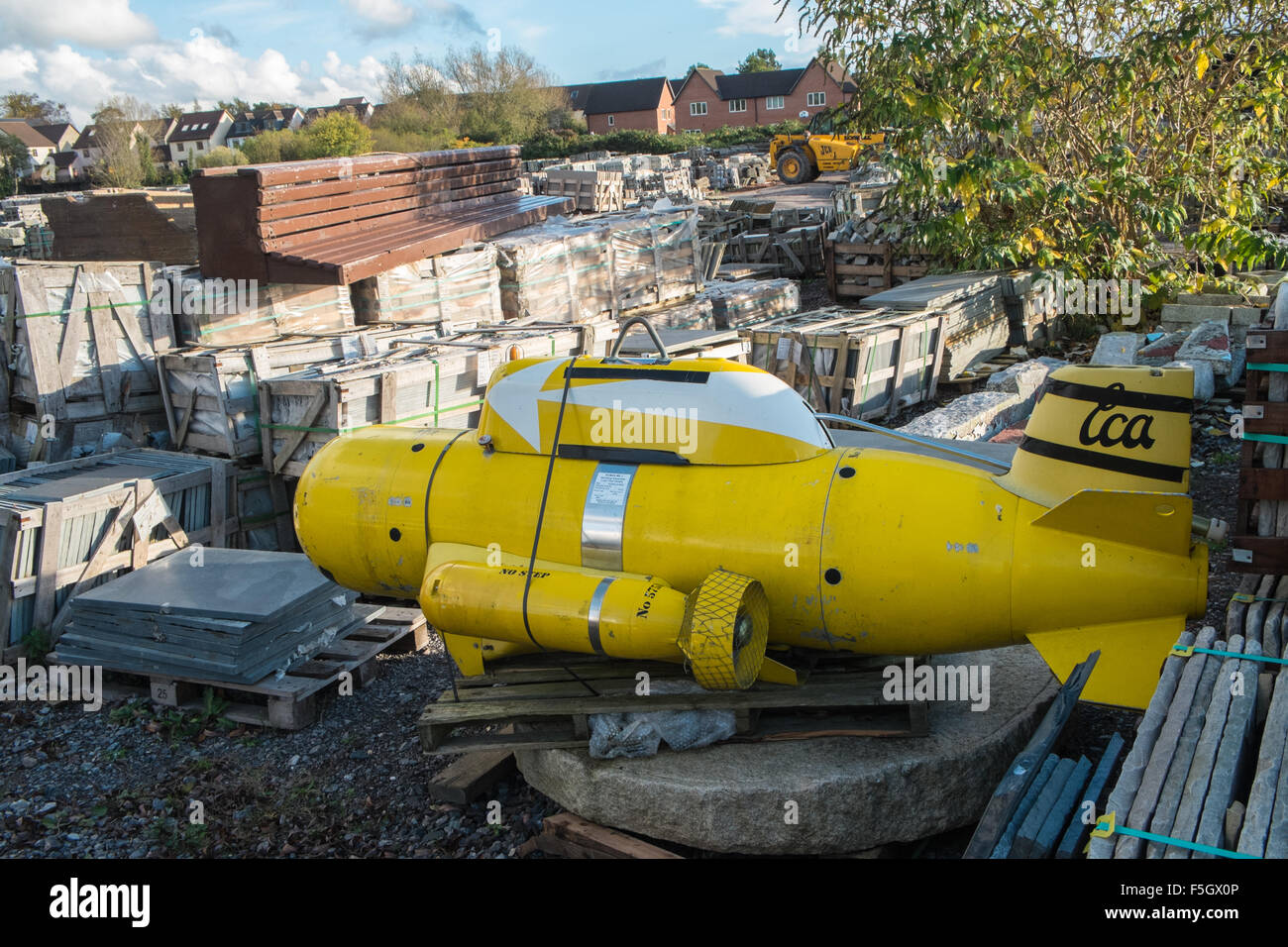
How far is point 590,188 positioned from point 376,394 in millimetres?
20253

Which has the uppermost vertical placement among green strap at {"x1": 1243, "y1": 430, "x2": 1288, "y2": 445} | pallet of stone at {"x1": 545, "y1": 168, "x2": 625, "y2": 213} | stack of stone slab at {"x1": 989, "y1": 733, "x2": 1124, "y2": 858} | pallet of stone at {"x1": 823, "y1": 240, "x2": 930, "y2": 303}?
pallet of stone at {"x1": 545, "y1": 168, "x2": 625, "y2": 213}


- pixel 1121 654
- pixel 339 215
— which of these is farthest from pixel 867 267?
pixel 1121 654

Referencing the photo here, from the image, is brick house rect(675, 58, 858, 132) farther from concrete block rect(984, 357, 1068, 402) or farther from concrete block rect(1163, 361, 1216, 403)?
concrete block rect(1163, 361, 1216, 403)

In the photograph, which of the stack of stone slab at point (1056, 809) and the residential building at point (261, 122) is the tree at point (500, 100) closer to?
the residential building at point (261, 122)

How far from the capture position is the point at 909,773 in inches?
187

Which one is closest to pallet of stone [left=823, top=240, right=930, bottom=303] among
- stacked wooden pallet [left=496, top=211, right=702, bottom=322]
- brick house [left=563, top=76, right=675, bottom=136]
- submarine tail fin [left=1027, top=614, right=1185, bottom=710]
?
stacked wooden pallet [left=496, top=211, right=702, bottom=322]

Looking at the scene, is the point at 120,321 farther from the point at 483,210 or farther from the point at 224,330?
the point at 483,210

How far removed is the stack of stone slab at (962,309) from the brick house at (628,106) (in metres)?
60.6

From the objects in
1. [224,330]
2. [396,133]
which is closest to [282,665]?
[224,330]

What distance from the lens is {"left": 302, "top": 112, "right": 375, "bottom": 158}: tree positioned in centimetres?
4125

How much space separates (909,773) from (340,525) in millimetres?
3521

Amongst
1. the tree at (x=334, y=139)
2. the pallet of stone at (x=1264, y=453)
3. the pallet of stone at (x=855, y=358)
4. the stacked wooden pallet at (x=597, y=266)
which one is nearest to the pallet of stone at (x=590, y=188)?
the stacked wooden pallet at (x=597, y=266)

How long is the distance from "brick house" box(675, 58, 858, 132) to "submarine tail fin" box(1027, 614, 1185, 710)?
2563 inches

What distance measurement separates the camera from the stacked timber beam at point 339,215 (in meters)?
10.4
